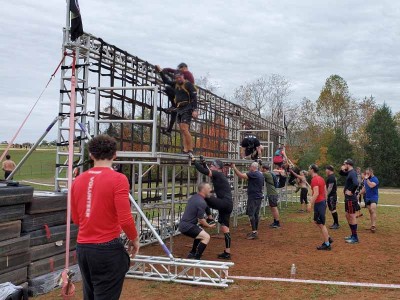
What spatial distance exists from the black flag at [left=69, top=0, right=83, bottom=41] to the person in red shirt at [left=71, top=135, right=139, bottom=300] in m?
4.61

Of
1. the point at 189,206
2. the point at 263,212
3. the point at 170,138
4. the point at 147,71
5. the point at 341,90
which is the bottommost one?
the point at 263,212

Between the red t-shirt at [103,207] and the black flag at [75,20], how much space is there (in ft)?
15.2

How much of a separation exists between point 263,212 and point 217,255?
28.6 ft

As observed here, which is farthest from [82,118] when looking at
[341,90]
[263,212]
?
[341,90]

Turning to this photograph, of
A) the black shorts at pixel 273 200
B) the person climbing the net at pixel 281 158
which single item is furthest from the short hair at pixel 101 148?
the person climbing the net at pixel 281 158

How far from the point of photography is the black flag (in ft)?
24.4

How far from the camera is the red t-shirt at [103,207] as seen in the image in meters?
3.51

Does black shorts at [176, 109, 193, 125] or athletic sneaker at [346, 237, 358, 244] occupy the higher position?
black shorts at [176, 109, 193, 125]

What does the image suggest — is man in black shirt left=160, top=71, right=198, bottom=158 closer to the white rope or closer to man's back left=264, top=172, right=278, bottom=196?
A: the white rope

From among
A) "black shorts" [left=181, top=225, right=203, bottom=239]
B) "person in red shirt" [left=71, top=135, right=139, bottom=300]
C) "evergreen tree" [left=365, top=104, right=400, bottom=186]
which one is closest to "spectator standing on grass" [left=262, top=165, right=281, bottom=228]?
"black shorts" [left=181, top=225, right=203, bottom=239]

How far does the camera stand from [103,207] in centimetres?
355

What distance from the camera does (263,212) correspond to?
1756 cm

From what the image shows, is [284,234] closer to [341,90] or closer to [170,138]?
[170,138]

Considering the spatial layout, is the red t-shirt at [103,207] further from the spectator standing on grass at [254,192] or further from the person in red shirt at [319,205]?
the spectator standing on grass at [254,192]
